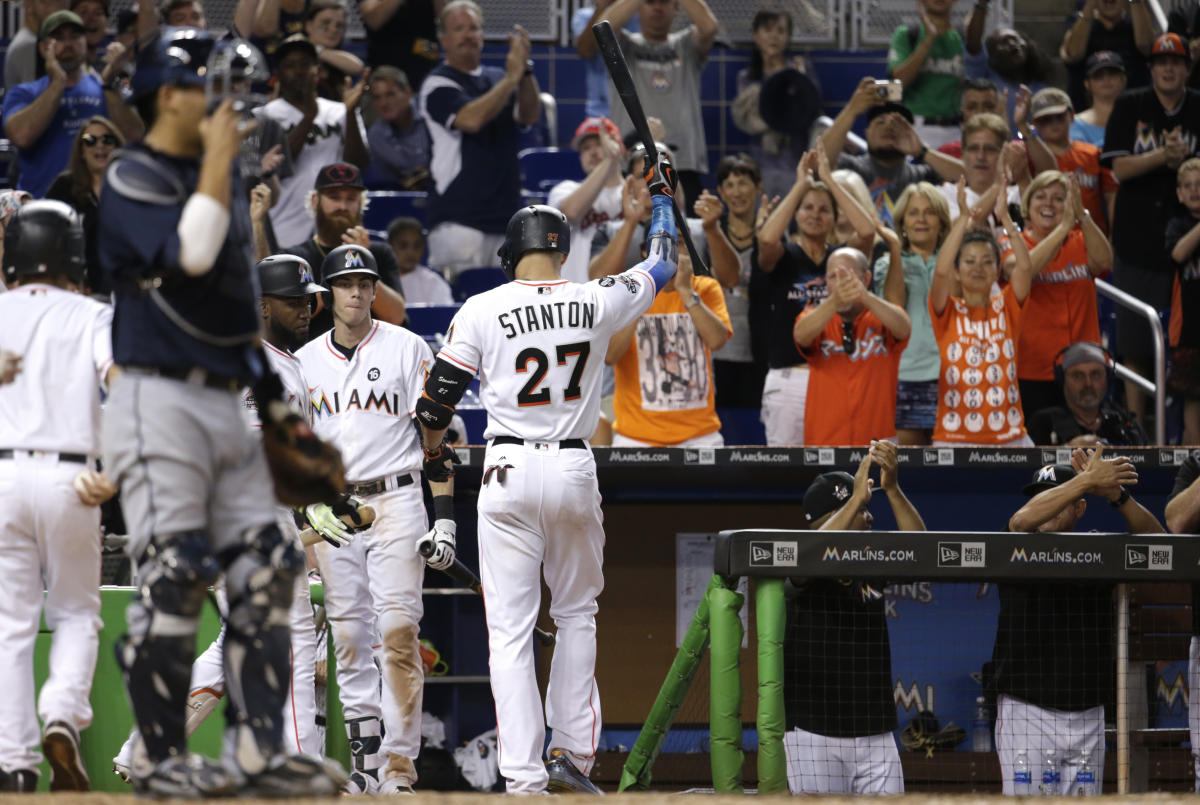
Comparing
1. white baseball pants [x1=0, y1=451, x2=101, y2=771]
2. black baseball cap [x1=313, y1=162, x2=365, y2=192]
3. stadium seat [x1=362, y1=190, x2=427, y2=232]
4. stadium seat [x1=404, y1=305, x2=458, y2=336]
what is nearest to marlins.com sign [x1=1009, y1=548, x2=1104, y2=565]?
white baseball pants [x1=0, y1=451, x2=101, y2=771]

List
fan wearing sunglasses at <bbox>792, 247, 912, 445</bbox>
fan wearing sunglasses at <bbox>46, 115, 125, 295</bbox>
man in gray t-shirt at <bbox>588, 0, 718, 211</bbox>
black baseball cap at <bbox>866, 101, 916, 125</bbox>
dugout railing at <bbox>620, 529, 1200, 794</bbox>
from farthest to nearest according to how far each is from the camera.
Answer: man in gray t-shirt at <bbox>588, 0, 718, 211</bbox>
black baseball cap at <bbox>866, 101, 916, 125</bbox>
fan wearing sunglasses at <bbox>46, 115, 125, 295</bbox>
fan wearing sunglasses at <bbox>792, 247, 912, 445</bbox>
dugout railing at <bbox>620, 529, 1200, 794</bbox>

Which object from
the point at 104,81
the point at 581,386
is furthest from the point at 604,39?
the point at 104,81

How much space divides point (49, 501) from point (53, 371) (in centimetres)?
41

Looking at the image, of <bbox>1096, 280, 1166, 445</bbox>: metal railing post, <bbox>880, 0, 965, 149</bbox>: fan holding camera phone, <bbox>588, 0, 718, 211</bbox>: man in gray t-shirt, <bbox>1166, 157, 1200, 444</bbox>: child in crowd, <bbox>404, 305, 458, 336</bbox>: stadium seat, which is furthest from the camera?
<bbox>880, 0, 965, 149</bbox>: fan holding camera phone

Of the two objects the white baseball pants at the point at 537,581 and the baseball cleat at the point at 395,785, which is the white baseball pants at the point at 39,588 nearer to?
the white baseball pants at the point at 537,581

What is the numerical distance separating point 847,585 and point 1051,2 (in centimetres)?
897

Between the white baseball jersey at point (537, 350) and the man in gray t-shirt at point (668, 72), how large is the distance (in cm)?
454

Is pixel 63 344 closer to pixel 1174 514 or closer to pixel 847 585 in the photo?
pixel 847 585

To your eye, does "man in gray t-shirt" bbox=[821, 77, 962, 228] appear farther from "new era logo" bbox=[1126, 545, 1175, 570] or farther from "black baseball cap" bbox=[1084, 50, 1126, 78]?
"new era logo" bbox=[1126, 545, 1175, 570]

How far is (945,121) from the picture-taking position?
11367 mm

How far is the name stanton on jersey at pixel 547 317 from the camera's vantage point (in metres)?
5.86

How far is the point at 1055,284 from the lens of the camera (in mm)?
8594

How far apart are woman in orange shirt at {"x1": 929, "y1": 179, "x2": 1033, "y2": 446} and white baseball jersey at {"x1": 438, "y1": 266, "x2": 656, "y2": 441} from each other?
2.62 m

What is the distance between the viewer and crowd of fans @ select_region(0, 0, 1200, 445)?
25.6 feet
